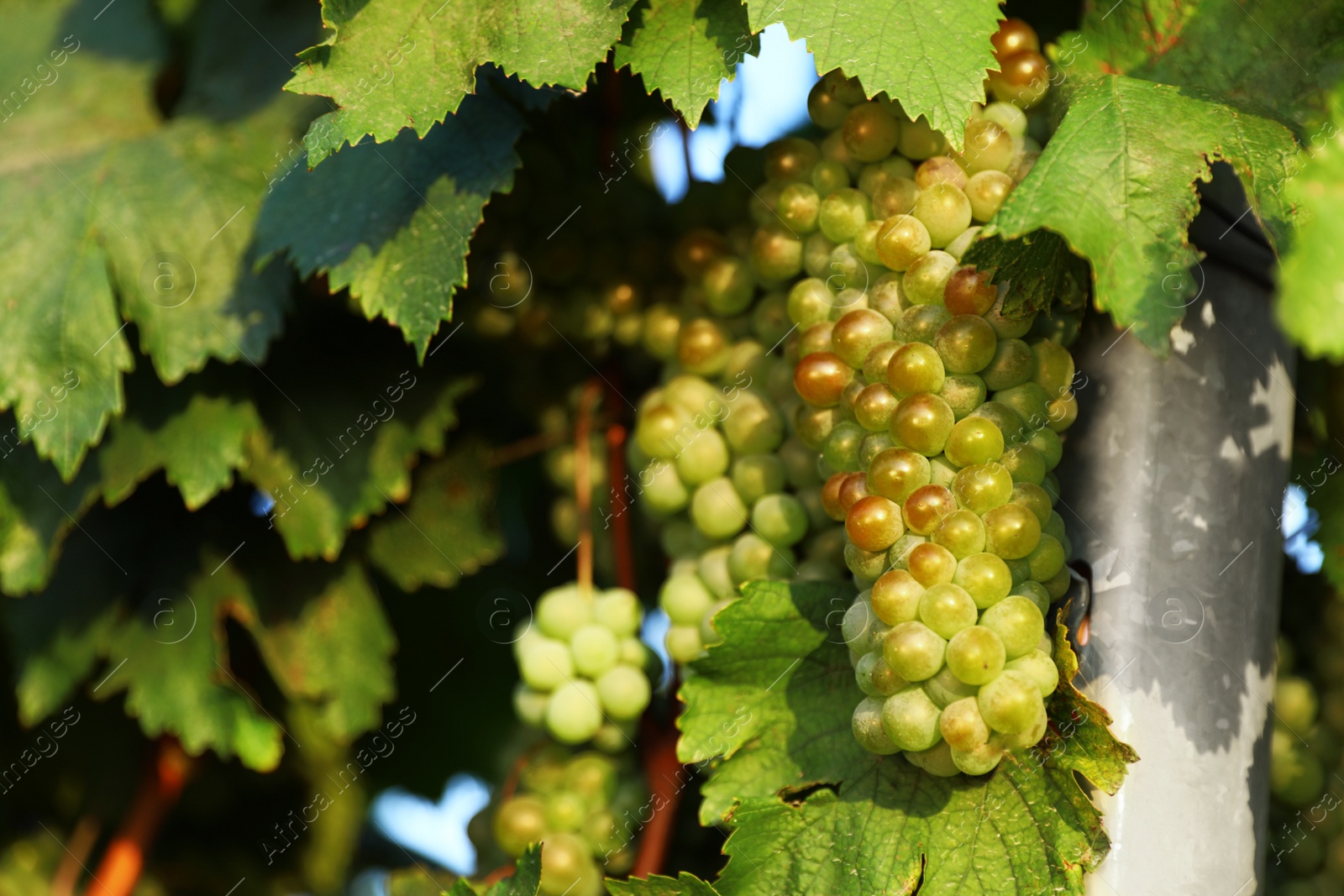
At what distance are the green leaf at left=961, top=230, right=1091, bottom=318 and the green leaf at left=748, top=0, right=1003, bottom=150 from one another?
2.4 inches

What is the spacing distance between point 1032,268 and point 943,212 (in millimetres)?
82

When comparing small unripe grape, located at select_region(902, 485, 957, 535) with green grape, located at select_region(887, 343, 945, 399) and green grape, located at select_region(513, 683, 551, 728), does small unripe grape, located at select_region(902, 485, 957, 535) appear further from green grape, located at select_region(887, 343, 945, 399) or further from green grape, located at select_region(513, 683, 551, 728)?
green grape, located at select_region(513, 683, 551, 728)

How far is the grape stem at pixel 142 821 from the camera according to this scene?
113 cm

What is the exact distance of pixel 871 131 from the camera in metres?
0.74

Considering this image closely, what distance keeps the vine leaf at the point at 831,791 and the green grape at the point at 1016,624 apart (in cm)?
5

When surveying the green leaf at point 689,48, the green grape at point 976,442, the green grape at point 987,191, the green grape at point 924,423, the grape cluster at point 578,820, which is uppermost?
the green leaf at point 689,48

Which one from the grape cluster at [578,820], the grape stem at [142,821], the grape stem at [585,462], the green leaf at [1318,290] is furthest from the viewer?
the grape stem at [142,821]

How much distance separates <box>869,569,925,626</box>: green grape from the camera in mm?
616

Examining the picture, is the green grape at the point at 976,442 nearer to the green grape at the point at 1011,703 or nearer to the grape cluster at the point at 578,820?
the green grape at the point at 1011,703

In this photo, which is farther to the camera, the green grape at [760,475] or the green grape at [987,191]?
the green grape at [760,475]

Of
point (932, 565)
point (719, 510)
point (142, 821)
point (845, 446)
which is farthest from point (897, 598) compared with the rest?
point (142, 821)

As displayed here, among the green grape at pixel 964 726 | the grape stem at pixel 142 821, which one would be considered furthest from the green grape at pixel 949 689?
the grape stem at pixel 142 821

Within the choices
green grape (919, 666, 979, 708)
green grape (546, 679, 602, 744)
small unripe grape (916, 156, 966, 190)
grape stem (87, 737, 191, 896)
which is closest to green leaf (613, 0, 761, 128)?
small unripe grape (916, 156, 966, 190)

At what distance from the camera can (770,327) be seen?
33.3 inches
